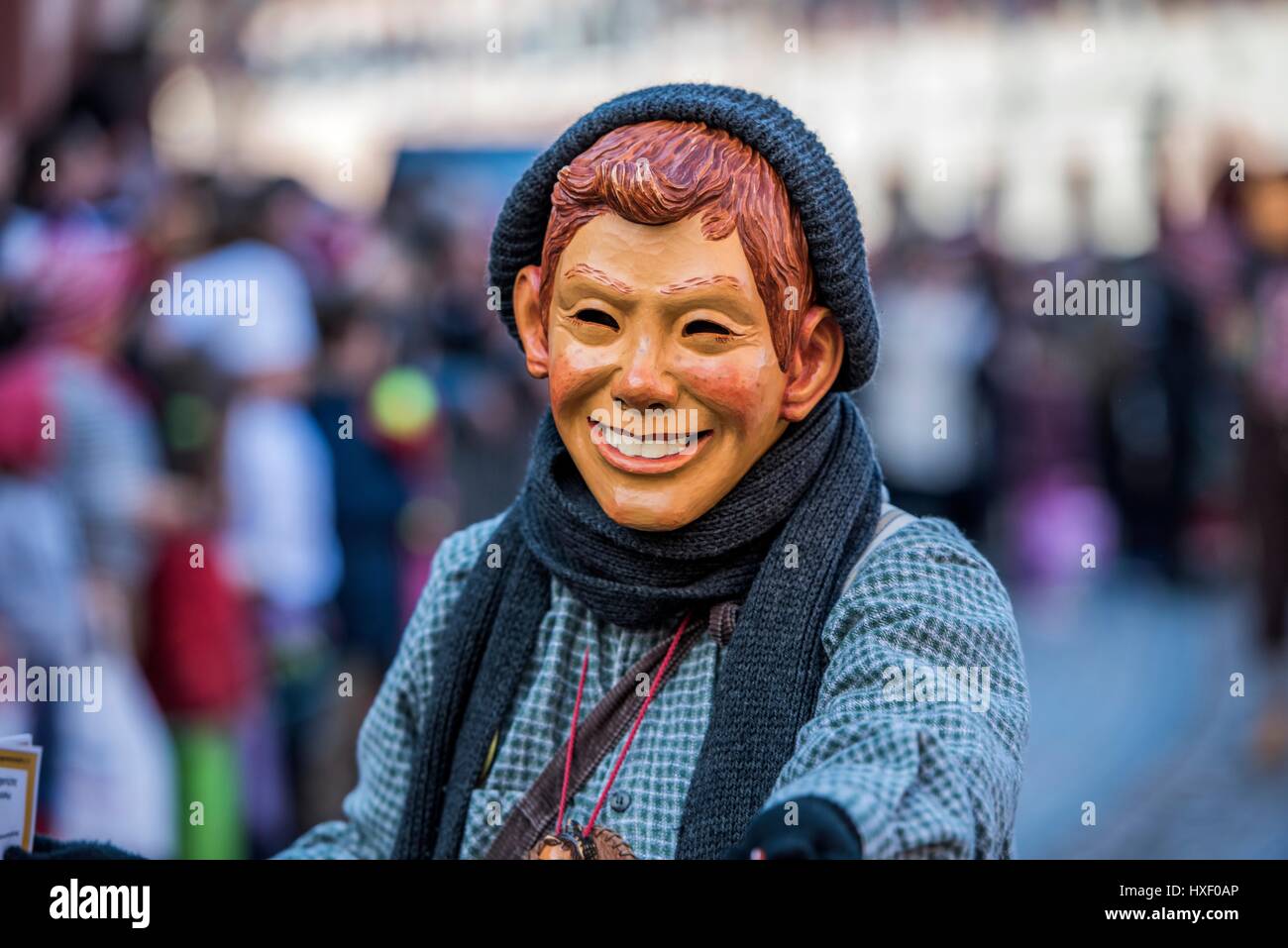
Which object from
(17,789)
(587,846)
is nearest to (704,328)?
(587,846)

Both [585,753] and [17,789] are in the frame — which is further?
[585,753]

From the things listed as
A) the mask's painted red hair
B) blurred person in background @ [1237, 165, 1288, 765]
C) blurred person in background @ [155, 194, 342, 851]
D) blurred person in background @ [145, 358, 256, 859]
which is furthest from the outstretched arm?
blurred person in background @ [1237, 165, 1288, 765]

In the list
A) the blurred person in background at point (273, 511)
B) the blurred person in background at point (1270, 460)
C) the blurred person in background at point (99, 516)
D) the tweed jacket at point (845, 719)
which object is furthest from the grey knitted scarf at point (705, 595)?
the blurred person in background at point (1270, 460)

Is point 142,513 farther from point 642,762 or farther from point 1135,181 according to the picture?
point 1135,181

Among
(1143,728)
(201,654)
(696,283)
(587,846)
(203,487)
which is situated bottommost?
(1143,728)

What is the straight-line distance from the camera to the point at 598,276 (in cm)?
244

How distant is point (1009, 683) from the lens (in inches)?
92.5

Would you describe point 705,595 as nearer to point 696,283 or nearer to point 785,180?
point 696,283

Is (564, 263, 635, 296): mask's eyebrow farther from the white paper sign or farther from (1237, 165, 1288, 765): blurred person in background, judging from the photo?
(1237, 165, 1288, 765): blurred person in background

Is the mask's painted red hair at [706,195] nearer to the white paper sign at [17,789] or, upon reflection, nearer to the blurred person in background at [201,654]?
the white paper sign at [17,789]

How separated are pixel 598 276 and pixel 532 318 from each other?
25cm

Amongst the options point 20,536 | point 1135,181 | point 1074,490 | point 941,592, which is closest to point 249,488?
point 20,536
